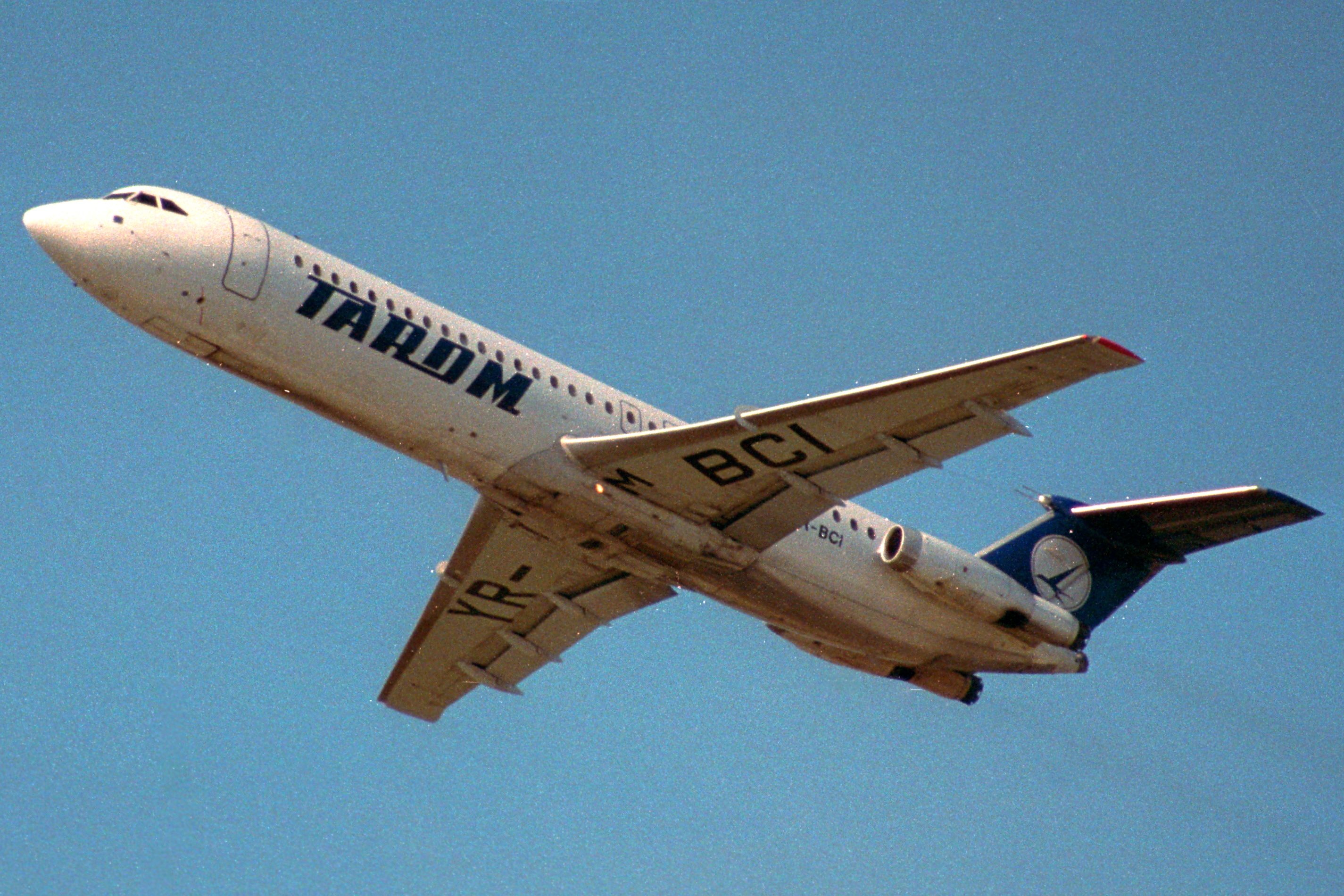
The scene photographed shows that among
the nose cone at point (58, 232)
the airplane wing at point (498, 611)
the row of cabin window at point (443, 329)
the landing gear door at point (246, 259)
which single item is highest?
the row of cabin window at point (443, 329)

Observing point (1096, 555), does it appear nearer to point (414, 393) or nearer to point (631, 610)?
point (631, 610)

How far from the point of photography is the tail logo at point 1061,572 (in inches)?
1267

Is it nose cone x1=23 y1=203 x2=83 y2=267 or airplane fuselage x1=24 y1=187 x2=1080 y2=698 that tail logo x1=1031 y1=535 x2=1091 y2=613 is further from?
nose cone x1=23 y1=203 x2=83 y2=267

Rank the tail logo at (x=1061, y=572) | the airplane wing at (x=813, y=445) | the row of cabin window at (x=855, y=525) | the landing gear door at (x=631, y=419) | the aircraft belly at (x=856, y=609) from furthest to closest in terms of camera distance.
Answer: the tail logo at (x=1061, y=572) < the row of cabin window at (x=855, y=525) < the aircraft belly at (x=856, y=609) < the landing gear door at (x=631, y=419) < the airplane wing at (x=813, y=445)

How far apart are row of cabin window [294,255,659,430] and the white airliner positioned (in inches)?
1.6

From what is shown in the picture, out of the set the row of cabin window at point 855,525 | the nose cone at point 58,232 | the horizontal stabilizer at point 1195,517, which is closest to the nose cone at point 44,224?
the nose cone at point 58,232

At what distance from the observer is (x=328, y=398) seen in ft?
84.2

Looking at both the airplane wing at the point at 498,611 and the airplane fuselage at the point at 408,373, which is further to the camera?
the airplane wing at the point at 498,611

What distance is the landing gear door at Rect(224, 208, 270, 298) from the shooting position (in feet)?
82.0

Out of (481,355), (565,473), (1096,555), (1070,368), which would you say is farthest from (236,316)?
(1096,555)

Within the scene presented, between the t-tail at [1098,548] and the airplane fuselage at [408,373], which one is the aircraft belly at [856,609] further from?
the t-tail at [1098,548]

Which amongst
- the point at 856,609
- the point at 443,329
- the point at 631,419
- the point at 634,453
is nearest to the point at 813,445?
the point at 634,453

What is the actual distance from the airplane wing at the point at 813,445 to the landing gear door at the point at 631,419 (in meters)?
0.52

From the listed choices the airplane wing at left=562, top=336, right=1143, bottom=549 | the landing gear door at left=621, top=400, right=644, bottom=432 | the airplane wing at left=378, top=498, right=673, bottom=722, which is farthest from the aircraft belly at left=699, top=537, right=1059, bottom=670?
the landing gear door at left=621, top=400, right=644, bottom=432
